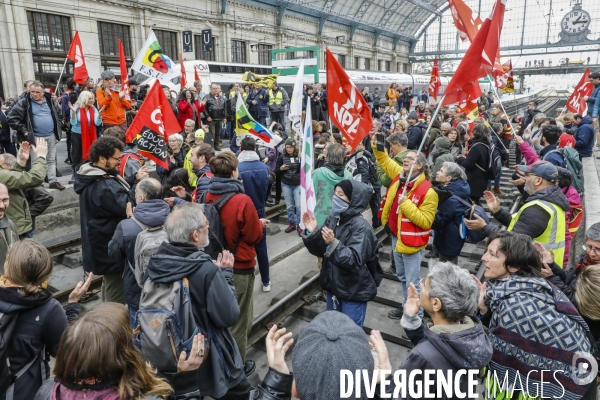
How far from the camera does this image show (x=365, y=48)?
47.9 metres

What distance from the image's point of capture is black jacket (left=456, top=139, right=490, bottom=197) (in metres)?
7.07

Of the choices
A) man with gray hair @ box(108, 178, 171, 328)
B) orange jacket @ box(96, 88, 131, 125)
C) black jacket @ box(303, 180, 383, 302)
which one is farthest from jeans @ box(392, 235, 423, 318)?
orange jacket @ box(96, 88, 131, 125)

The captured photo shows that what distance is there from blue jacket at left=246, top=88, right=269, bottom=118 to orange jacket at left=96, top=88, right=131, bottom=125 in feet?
17.0

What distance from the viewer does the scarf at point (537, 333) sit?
91.7 inches

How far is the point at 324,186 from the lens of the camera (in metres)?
5.21

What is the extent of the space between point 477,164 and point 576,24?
5083 centimetres

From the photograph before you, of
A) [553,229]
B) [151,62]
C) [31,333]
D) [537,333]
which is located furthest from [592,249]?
[151,62]

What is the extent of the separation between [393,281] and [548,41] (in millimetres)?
59307

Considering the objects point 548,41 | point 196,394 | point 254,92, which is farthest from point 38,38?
point 548,41

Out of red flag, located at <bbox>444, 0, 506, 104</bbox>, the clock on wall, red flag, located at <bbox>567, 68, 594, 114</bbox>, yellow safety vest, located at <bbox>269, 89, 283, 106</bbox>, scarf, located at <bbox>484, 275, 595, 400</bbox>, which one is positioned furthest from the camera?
the clock on wall

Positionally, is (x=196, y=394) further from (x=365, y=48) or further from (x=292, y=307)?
(x=365, y=48)

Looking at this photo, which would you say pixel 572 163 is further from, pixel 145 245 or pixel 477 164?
pixel 145 245

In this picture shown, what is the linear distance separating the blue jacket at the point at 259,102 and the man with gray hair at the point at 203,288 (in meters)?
11.6

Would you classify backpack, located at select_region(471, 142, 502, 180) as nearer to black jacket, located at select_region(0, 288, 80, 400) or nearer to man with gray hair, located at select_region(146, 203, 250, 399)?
man with gray hair, located at select_region(146, 203, 250, 399)
